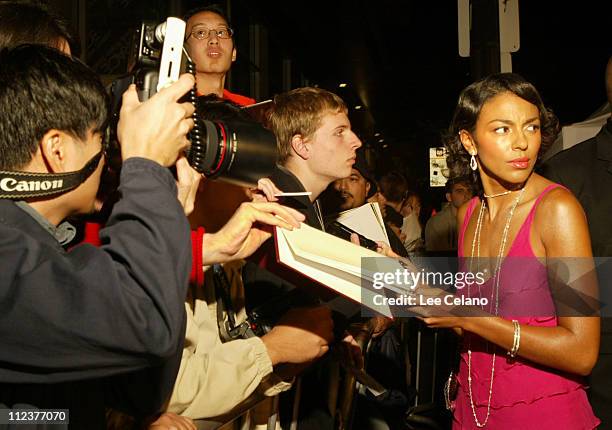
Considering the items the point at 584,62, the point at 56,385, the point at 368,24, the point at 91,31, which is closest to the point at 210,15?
the point at 91,31

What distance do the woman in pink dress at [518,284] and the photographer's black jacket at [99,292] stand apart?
748 mm

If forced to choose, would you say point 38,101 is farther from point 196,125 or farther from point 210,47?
point 210,47

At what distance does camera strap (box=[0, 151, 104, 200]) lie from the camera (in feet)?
2.74

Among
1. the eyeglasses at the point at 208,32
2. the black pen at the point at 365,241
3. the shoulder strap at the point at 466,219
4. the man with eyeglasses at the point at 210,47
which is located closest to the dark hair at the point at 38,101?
the black pen at the point at 365,241

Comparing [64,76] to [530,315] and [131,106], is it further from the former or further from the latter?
[530,315]

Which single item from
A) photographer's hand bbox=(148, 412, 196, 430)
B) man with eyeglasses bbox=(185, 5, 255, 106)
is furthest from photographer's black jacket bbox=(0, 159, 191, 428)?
man with eyeglasses bbox=(185, 5, 255, 106)

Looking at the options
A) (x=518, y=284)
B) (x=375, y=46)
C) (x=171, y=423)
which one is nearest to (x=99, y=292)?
(x=171, y=423)

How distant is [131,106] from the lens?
0.90 m

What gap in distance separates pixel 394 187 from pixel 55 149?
457 cm

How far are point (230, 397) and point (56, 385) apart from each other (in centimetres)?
40

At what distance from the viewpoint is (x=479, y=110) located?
64.1 inches

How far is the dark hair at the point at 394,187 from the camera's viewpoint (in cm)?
524

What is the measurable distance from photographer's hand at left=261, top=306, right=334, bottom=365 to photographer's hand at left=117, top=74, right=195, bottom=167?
1.99 ft

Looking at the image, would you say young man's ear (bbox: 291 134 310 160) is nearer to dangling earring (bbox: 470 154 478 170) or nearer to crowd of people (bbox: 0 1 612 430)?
crowd of people (bbox: 0 1 612 430)
